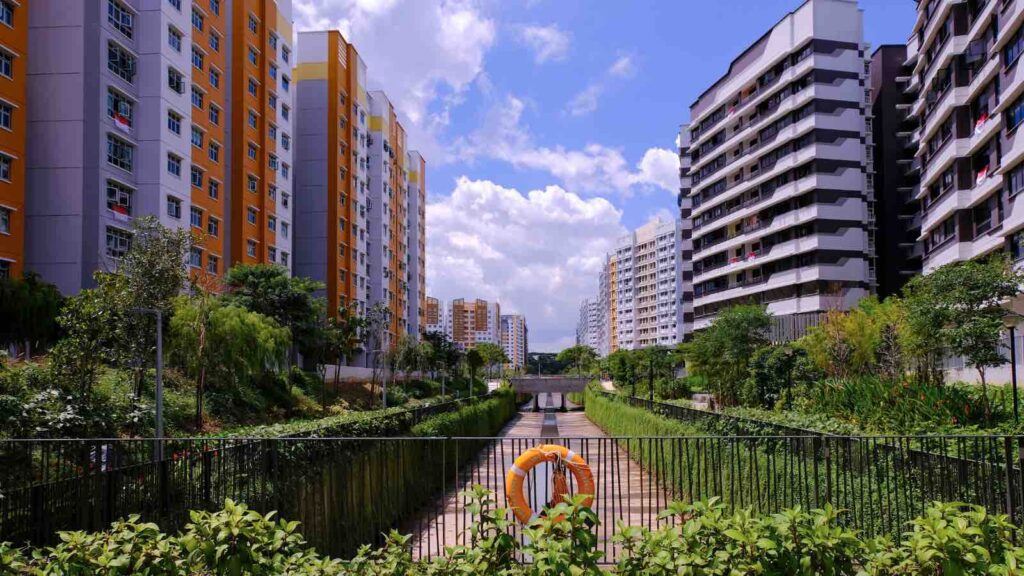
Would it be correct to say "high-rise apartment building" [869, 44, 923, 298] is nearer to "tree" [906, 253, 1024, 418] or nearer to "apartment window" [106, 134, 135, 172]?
"tree" [906, 253, 1024, 418]

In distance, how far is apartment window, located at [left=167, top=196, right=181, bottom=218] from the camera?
36.1 m

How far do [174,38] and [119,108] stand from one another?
5.07 m

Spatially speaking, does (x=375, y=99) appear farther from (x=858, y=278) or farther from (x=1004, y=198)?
(x=1004, y=198)

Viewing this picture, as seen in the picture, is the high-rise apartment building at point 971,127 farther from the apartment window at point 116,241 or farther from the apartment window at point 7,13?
the apartment window at point 7,13

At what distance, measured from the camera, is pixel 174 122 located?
3684cm

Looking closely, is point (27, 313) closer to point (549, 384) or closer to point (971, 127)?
point (971, 127)

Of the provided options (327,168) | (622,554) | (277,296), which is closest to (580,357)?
(327,168)

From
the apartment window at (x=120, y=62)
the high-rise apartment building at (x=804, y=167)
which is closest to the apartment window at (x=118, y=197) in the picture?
the apartment window at (x=120, y=62)

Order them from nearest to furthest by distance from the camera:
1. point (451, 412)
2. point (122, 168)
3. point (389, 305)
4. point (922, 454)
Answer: point (922, 454) < point (451, 412) < point (122, 168) < point (389, 305)

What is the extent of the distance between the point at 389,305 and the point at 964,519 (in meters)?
68.7

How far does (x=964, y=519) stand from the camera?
14.4ft

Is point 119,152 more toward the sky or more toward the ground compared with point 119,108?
more toward the ground

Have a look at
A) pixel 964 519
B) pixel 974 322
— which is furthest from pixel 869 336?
pixel 964 519

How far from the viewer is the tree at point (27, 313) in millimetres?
25281
